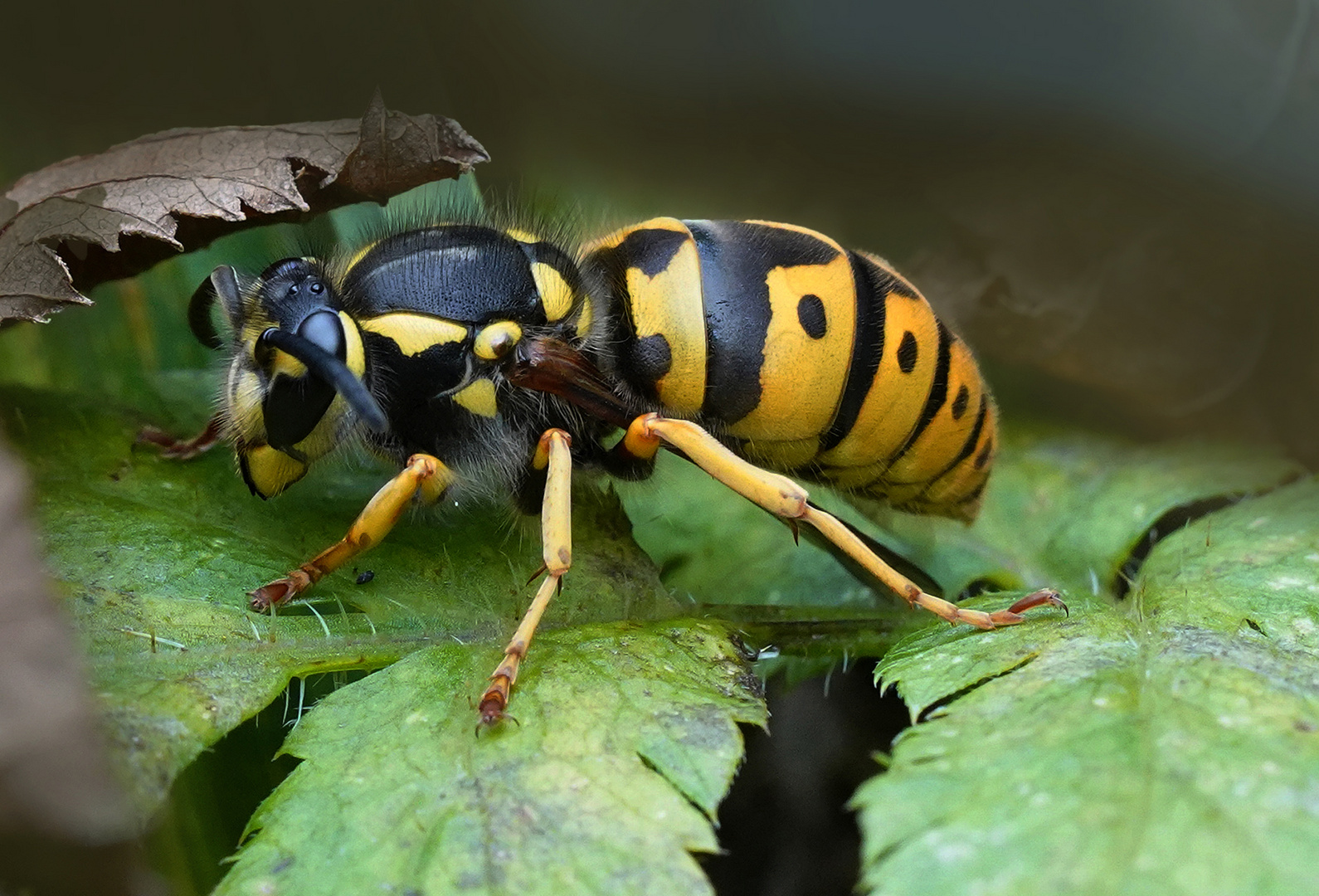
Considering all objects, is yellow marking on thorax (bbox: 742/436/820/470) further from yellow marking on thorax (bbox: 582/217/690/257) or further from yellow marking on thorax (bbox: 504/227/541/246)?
yellow marking on thorax (bbox: 504/227/541/246)

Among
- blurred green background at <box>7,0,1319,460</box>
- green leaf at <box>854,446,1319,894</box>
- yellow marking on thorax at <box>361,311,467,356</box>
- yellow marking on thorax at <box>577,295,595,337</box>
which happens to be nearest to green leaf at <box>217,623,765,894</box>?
green leaf at <box>854,446,1319,894</box>

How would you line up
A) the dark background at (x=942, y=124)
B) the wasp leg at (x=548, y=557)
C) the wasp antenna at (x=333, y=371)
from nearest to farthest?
the wasp leg at (x=548, y=557) → the wasp antenna at (x=333, y=371) → the dark background at (x=942, y=124)

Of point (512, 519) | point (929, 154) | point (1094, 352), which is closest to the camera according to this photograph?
point (512, 519)

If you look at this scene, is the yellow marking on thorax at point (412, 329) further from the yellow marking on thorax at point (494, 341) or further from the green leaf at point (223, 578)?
the green leaf at point (223, 578)

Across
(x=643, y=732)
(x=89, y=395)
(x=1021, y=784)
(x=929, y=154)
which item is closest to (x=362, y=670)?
(x=643, y=732)

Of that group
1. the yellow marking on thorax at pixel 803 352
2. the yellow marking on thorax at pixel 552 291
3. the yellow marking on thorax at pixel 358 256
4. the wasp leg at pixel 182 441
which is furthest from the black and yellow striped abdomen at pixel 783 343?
the wasp leg at pixel 182 441

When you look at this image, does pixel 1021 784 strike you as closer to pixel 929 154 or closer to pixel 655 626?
pixel 655 626

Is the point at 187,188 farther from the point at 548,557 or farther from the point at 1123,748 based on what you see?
the point at 1123,748
